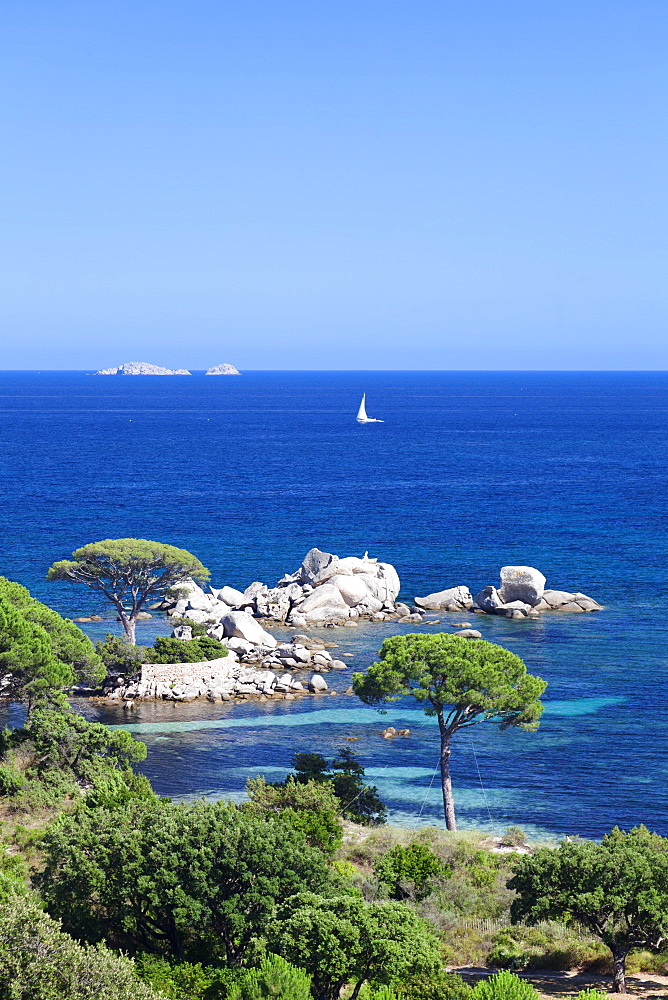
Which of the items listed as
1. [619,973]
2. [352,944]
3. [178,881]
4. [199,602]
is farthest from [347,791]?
[199,602]

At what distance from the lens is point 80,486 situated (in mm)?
122688

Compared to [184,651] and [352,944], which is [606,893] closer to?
[352,944]

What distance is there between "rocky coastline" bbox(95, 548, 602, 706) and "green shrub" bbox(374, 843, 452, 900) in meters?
25.3

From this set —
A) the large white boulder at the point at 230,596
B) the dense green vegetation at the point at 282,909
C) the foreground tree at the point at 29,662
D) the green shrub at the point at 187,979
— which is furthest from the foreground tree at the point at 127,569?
the green shrub at the point at 187,979

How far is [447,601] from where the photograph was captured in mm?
69625

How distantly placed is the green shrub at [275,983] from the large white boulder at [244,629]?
131ft

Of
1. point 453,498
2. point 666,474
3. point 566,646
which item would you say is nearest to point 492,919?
point 566,646

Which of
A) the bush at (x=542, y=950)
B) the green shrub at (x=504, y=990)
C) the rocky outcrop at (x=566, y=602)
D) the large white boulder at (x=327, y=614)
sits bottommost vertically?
the large white boulder at (x=327, y=614)

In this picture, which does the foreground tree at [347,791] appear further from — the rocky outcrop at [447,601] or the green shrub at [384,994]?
the rocky outcrop at [447,601]

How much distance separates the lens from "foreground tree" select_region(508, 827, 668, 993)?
22.4 metres

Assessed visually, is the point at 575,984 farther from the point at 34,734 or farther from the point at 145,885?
the point at 34,734

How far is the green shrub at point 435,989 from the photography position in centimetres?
1998

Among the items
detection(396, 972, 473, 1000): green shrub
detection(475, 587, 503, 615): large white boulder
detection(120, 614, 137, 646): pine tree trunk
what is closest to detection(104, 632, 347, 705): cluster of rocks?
detection(120, 614, 137, 646): pine tree trunk

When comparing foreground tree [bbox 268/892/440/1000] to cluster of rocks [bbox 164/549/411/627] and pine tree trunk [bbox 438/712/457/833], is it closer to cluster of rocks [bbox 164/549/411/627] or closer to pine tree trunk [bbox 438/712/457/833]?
pine tree trunk [bbox 438/712/457/833]
